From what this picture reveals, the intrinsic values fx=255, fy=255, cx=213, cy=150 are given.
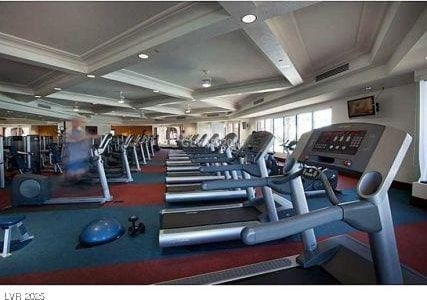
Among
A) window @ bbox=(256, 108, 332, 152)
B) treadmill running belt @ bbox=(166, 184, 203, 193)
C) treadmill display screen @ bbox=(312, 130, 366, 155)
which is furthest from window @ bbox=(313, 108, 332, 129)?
treadmill display screen @ bbox=(312, 130, 366, 155)

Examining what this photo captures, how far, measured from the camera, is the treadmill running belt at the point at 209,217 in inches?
99.7

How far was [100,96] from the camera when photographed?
28.8 ft

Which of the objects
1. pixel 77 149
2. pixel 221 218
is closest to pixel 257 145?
pixel 221 218

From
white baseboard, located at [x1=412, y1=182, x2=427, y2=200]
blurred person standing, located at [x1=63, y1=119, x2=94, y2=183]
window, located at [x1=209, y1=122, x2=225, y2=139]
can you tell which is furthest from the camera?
window, located at [x1=209, y1=122, x2=225, y2=139]

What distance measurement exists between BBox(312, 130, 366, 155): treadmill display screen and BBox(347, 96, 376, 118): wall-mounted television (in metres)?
4.85

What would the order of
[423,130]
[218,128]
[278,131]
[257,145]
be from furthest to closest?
[218,128] → [278,131] → [423,130] → [257,145]

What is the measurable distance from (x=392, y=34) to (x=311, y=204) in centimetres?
242

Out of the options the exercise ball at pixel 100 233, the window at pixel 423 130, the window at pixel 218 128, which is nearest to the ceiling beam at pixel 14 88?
the exercise ball at pixel 100 233

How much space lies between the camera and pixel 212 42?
398 cm

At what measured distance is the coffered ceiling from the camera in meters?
2.78

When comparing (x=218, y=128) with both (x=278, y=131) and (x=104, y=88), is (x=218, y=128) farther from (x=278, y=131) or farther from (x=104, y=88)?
(x=104, y=88)

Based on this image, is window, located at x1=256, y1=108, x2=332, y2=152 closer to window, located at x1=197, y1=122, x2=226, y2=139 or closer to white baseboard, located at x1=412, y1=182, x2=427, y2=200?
white baseboard, located at x1=412, y1=182, x2=427, y2=200

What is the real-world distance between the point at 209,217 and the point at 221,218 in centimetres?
13
